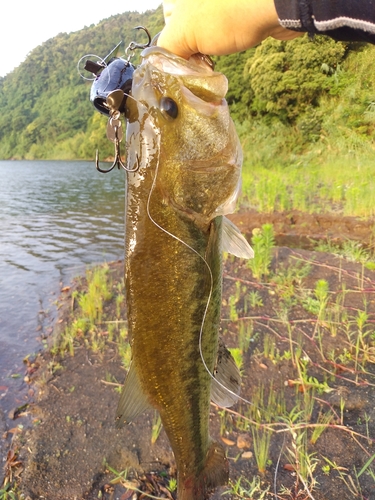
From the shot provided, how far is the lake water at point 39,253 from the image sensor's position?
604 centimetres

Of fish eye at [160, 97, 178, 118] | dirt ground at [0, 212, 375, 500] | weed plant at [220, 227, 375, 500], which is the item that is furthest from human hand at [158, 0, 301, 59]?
dirt ground at [0, 212, 375, 500]

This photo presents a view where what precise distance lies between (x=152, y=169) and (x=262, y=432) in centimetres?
272

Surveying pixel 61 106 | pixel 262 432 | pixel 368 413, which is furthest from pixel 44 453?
pixel 61 106

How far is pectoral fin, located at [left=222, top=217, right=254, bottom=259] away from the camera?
1.83m

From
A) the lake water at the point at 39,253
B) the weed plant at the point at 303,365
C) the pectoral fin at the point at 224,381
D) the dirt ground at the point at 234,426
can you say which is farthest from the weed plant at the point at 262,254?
the pectoral fin at the point at 224,381

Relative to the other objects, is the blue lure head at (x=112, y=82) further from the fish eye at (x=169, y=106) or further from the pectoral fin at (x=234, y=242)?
the pectoral fin at (x=234, y=242)

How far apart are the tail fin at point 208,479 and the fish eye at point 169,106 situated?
1.81 metres

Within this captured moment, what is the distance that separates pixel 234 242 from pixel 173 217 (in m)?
0.38

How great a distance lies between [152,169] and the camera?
5.44 feet

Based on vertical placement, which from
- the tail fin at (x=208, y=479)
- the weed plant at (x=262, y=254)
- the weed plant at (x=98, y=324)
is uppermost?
the weed plant at (x=262, y=254)

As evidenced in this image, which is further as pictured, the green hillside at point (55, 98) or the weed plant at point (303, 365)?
the green hillside at point (55, 98)

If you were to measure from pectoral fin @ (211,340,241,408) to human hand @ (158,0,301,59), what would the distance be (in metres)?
1.47

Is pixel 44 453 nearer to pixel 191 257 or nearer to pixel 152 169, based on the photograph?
pixel 191 257

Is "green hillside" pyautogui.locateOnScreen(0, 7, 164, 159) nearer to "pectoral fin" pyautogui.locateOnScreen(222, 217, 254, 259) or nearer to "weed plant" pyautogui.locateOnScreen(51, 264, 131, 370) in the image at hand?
"weed plant" pyautogui.locateOnScreen(51, 264, 131, 370)
